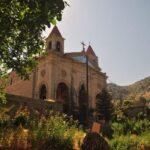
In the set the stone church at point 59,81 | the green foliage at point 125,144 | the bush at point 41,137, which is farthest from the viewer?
the stone church at point 59,81

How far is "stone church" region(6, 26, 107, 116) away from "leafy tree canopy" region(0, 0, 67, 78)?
3419 cm

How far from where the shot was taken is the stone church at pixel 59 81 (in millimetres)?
49375

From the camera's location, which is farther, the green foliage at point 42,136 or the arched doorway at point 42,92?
the arched doorway at point 42,92

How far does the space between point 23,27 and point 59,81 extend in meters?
38.9

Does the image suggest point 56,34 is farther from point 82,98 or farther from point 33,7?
point 33,7

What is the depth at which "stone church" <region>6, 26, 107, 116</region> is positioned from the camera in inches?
1944

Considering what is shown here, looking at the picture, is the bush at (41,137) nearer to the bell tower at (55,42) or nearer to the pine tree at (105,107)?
the pine tree at (105,107)

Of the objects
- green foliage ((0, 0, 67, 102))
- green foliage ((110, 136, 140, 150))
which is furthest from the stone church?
green foliage ((0, 0, 67, 102))

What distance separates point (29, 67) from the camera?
13.6 metres

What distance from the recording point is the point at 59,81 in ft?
165

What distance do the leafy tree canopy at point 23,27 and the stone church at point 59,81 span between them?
112 feet

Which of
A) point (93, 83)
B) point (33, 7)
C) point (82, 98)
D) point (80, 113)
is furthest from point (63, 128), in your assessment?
point (93, 83)

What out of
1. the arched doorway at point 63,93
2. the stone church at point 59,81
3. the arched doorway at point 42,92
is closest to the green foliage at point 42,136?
the stone church at point 59,81

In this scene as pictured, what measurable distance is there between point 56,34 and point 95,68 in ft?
34.1
